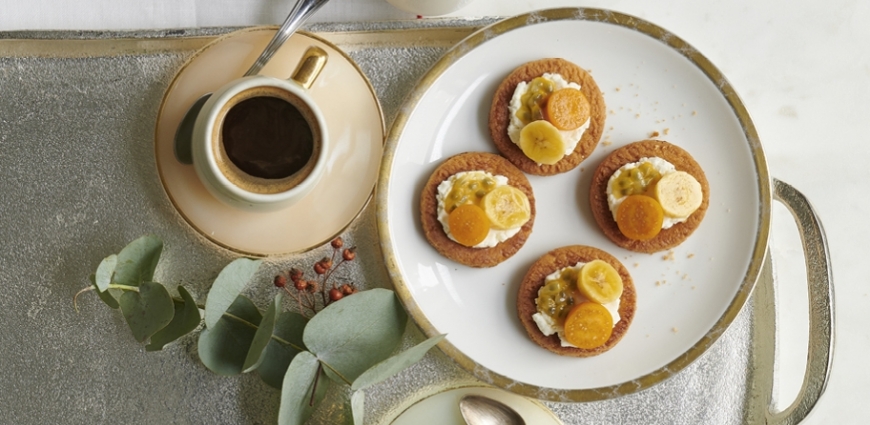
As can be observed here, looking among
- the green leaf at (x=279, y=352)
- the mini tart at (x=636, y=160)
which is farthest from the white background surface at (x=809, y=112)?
the green leaf at (x=279, y=352)

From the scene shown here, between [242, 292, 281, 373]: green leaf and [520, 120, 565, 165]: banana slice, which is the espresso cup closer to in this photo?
[242, 292, 281, 373]: green leaf

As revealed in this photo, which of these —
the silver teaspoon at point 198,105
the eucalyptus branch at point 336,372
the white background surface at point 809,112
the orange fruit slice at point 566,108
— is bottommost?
the eucalyptus branch at point 336,372

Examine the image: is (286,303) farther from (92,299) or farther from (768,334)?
(768,334)

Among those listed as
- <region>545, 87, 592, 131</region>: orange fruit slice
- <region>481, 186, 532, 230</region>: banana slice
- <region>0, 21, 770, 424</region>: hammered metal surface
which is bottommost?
<region>0, 21, 770, 424</region>: hammered metal surface

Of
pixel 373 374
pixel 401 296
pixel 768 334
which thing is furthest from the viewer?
pixel 768 334

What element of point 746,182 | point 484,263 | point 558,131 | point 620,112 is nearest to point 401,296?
point 484,263

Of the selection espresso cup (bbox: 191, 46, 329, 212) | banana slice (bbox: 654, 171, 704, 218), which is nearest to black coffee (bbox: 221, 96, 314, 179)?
espresso cup (bbox: 191, 46, 329, 212)

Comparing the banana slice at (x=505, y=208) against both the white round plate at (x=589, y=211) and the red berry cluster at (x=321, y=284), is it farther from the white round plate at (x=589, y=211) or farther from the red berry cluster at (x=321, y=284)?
the red berry cluster at (x=321, y=284)
